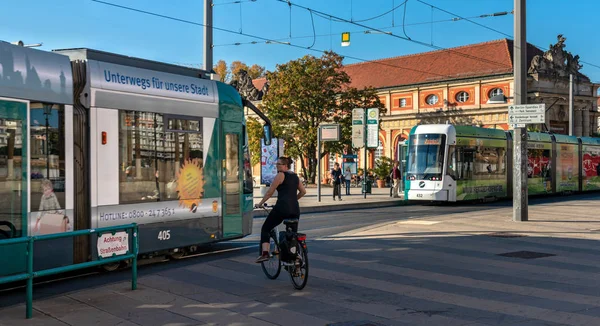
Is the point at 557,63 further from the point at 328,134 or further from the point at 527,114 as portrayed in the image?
the point at 527,114

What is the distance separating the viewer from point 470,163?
2777 cm

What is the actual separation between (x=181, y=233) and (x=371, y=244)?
4.39 metres

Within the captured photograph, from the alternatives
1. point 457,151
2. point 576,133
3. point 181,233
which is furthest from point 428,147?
point 576,133

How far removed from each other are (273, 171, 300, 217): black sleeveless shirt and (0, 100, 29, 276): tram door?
10.5ft

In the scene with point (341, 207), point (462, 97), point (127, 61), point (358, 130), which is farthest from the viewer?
point (462, 97)

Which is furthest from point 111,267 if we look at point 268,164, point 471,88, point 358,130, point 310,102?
point 471,88

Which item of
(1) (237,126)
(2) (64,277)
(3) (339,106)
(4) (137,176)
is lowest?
(2) (64,277)

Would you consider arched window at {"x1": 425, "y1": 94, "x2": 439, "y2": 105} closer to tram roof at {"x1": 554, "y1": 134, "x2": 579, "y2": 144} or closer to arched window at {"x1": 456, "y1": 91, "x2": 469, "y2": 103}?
arched window at {"x1": 456, "y1": 91, "x2": 469, "y2": 103}

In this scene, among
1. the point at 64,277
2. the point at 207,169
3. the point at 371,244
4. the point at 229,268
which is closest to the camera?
the point at 64,277

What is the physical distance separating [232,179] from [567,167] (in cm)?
2880

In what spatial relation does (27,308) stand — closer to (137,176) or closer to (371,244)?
(137,176)

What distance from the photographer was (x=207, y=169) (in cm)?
1145

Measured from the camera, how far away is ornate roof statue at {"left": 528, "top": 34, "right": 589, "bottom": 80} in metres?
65.9

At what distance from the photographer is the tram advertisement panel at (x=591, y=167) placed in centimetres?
3847
